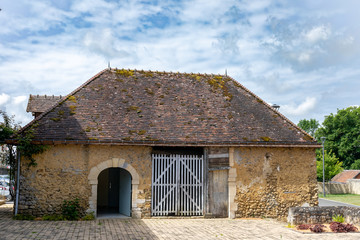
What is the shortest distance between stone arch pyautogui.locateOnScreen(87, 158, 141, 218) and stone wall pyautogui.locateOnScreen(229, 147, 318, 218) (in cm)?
371

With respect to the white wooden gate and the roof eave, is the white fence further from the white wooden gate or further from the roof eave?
the white wooden gate

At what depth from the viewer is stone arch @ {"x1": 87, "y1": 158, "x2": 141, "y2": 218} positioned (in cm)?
1309

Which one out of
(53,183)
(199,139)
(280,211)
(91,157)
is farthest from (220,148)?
(53,183)

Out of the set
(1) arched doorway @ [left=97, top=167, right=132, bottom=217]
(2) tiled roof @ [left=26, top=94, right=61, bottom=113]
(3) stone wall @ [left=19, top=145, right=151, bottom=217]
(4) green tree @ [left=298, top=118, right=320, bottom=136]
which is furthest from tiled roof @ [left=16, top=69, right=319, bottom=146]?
(4) green tree @ [left=298, top=118, right=320, bottom=136]

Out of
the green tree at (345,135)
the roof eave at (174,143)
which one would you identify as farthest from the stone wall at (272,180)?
the green tree at (345,135)

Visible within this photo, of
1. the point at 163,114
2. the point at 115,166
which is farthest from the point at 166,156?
the point at 115,166

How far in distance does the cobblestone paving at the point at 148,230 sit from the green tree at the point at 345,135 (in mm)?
35025

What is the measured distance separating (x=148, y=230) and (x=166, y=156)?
3431 mm

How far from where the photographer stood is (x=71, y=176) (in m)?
13.0

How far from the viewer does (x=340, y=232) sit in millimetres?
11445

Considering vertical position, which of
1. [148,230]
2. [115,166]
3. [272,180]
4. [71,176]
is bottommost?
[148,230]

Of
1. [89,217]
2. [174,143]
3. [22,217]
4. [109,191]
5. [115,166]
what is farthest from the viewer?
[109,191]

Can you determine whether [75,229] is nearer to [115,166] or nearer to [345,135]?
[115,166]

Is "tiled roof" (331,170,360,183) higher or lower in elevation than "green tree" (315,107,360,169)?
lower
